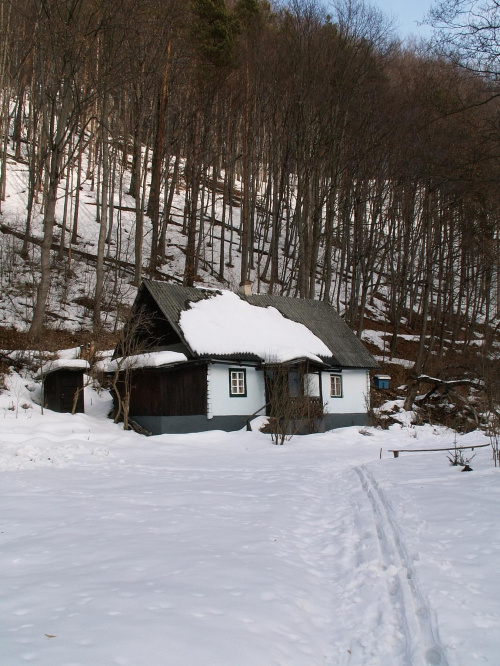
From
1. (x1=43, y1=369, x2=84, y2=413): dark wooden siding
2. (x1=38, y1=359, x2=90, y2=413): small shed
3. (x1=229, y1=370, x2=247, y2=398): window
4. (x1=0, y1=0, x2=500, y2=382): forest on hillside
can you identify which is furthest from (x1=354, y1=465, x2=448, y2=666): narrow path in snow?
(x1=0, y1=0, x2=500, y2=382): forest on hillside

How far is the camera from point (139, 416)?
21.5 meters

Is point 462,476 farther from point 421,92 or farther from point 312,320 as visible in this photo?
point 421,92

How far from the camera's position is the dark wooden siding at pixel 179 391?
20.7m

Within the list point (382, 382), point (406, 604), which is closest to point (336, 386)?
point (382, 382)

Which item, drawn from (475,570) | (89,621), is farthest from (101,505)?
(475,570)

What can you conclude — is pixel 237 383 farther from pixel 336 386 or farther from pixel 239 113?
pixel 239 113

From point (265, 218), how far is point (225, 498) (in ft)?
114

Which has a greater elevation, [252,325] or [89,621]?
[252,325]

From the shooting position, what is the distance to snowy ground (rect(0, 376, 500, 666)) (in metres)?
3.63

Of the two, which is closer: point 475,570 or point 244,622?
point 244,622

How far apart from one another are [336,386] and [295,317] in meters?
3.70

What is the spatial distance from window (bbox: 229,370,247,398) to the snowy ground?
10.5 meters

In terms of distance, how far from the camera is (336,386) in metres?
25.0

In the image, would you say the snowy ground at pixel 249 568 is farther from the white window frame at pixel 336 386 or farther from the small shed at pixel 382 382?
the small shed at pixel 382 382
